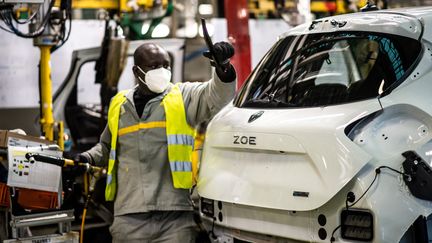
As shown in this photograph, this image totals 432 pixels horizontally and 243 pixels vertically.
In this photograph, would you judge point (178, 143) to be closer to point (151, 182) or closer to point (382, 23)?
point (151, 182)

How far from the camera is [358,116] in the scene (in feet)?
14.6

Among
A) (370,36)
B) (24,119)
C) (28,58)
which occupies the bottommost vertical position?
(24,119)

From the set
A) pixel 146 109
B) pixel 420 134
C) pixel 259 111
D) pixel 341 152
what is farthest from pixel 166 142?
pixel 420 134

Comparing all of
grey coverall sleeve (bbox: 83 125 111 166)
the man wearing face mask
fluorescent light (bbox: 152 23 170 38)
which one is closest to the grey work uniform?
the man wearing face mask

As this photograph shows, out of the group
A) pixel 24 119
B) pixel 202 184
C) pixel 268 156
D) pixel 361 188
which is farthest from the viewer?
pixel 24 119

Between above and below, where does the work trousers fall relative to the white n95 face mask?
below

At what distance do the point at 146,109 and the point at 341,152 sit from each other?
1643 millimetres

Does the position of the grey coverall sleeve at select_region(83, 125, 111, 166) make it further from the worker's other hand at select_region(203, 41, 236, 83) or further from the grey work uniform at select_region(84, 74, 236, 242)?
the worker's other hand at select_region(203, 41, 236, 83)

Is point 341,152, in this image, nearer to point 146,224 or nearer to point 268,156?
point 268,156

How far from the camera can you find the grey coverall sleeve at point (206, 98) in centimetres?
502

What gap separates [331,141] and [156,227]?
1548mm

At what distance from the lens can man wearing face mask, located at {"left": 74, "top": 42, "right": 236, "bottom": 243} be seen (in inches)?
210

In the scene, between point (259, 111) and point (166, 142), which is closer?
point (259, 111)

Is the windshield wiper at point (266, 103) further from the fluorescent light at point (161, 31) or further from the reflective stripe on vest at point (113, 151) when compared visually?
the fluorescent light at point (161, 31)
